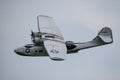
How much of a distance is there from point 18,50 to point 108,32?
19481 millimetres

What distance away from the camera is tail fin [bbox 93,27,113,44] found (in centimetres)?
7018

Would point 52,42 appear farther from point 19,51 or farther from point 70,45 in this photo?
point 19,51

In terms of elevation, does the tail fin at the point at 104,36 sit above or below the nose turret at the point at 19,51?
above

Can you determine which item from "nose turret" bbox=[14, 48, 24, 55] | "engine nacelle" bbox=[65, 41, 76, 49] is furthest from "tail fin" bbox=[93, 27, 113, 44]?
"nose turret" bbox=[14, 48, 24, 55]

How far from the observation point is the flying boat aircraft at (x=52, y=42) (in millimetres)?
55184

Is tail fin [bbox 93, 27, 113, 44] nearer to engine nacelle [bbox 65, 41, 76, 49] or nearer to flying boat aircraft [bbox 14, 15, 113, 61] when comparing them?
flying boat aircraft [bbox 14, 15, 113, 61]

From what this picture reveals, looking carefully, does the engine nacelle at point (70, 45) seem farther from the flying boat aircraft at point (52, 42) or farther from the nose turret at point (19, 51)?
the nose turret at point (19, 51)

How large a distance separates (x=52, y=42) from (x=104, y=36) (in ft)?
55.9

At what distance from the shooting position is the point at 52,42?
58.0 metres

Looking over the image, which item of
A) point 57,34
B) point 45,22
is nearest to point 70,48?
point 57,34

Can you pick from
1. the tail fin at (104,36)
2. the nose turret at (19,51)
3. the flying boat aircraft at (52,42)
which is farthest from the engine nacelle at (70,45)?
the nose turret at (19,51)

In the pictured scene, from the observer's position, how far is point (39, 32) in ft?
209

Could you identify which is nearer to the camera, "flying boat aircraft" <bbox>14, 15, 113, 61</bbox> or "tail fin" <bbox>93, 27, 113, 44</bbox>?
"flying boat aircraft" <bbox>14, 15, 113, 61</bbox>

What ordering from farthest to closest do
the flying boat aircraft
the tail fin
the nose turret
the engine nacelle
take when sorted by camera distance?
the tail fin, the engine nacelle, the nose turret, the flying boat aircraft
